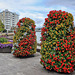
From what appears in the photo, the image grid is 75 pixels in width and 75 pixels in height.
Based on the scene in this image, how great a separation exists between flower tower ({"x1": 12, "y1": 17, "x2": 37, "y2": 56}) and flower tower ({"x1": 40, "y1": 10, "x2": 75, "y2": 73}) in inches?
108

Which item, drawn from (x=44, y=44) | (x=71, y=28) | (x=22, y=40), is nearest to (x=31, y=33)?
(x=22, y=40)

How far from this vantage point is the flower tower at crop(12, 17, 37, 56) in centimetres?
718

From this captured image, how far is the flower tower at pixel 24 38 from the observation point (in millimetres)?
7184

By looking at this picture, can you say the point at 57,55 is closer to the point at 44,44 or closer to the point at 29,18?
the point at 44,44

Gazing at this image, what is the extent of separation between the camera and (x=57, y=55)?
4.34m

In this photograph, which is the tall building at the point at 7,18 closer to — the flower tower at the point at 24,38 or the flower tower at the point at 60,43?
the flower tower at the point at 24,38

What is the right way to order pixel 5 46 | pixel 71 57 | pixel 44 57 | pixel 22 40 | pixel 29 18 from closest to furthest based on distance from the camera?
pixel 71 57 → pixel 44 57 → pixel 22 40 → pixel 29 18 → pixel 5 46

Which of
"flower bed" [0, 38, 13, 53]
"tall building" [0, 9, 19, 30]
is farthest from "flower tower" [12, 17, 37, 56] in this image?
"tall building" [0, 9, 19, 30]

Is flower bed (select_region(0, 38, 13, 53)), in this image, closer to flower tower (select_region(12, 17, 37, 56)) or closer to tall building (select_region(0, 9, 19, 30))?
flower tower (select_region(12, 17, 37, 56))

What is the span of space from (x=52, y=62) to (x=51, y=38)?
95cm

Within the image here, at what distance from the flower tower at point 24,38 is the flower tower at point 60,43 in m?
2.74

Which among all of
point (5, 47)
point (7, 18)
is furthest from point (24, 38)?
point (7, 18)

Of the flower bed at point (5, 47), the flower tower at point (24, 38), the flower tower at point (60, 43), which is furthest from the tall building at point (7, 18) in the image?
the flower tower at point (60, 43)

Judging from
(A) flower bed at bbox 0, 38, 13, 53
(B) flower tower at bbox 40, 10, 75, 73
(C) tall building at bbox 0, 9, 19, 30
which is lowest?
(A) flower bed at bbox 0, 38, 13, 53
